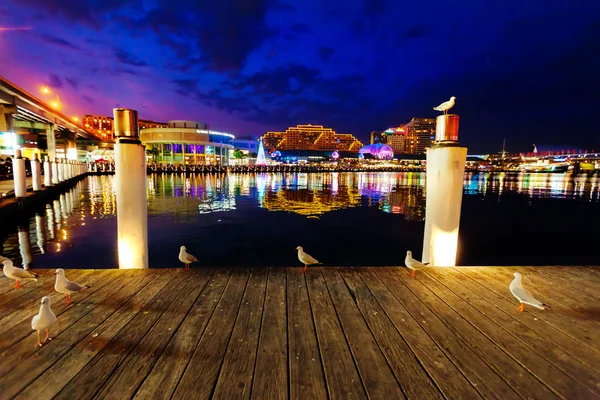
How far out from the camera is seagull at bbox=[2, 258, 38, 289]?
388 cm

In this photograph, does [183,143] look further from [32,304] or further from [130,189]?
[32,304]

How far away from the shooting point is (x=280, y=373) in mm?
2443

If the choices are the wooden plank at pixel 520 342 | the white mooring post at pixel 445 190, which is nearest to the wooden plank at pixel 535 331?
the wooden plank at pixel 520 342

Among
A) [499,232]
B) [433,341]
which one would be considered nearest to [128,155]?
[433,341]

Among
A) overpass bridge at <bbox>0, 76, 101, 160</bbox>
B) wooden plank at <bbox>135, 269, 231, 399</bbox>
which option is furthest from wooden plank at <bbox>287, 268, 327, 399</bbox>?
overpass bridge at <bbox>0, 76, 101, 160</bbox>

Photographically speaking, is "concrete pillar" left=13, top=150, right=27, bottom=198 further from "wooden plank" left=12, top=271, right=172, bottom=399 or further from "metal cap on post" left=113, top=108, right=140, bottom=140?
"wooden plank" left=12, top=271, right=172, bottom=399

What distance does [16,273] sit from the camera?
3955 mm

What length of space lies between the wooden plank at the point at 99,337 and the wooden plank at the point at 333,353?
6.58 feet

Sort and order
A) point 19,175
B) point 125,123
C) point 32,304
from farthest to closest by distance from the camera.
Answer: point 19,175 < point 125,123 < point 32,304

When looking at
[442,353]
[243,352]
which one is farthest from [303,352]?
[442,353]

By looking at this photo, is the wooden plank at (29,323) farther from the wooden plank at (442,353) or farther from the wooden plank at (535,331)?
the wooden plank at (535,331)

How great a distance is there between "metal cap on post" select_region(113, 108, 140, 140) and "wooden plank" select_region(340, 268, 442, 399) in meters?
4.44

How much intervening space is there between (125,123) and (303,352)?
466cm

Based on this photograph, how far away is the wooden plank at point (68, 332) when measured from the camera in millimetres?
2348
